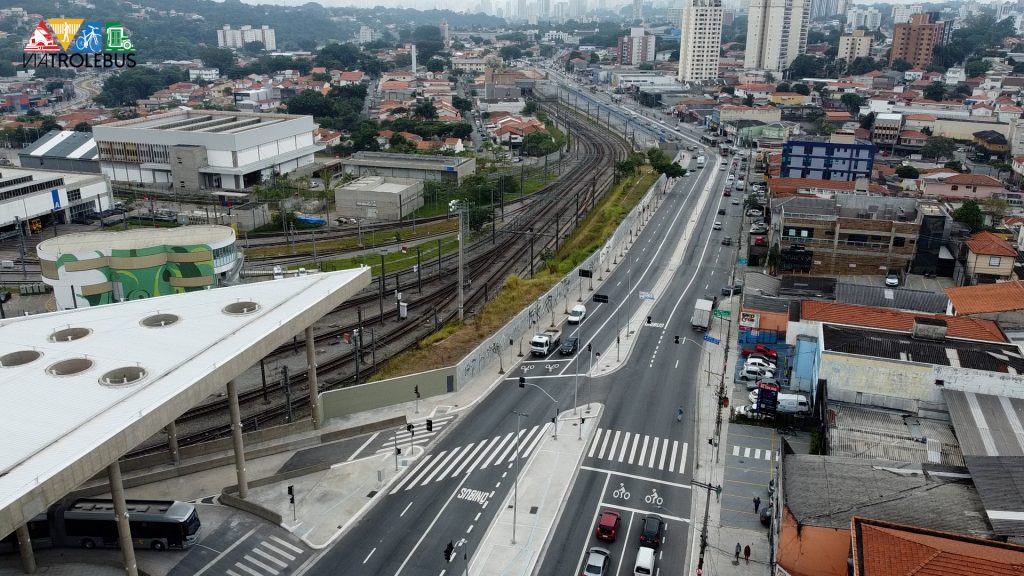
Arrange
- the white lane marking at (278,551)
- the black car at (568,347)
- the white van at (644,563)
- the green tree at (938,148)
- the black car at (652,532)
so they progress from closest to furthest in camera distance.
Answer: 1. the white van at (644,563)
2. the white lane marking at (278,551)
3. the black car at (652,532)
4. the black car at (568,347)
5. the green tree at (938,148)

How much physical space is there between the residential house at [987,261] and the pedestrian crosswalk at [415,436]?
45180mm

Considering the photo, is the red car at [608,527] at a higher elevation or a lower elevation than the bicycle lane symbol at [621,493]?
higher

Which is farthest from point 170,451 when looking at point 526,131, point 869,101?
point 869,101

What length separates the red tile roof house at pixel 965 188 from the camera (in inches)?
3420

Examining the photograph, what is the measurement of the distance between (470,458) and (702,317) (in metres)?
22.4

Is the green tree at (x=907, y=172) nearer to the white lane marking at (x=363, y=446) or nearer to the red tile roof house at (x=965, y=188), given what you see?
the red tile roof house at (x=965, y=188)

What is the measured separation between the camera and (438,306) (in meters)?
57.1

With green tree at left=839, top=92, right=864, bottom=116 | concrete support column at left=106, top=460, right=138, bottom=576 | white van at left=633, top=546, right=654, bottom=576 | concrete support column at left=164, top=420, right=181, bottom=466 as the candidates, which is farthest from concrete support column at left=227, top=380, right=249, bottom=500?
green tree at left=839, top=92, right=864, bottom=116

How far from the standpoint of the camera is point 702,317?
50938mm

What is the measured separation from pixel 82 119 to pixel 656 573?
15402 centimetres

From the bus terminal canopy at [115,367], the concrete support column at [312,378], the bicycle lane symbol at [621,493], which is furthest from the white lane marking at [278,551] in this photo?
the bicycle lane symbol at [621,493]

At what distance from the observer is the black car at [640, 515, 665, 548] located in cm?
2844

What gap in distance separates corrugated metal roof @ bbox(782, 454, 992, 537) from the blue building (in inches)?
2884

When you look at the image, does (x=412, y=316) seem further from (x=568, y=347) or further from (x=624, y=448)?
(x=624, y=448)
